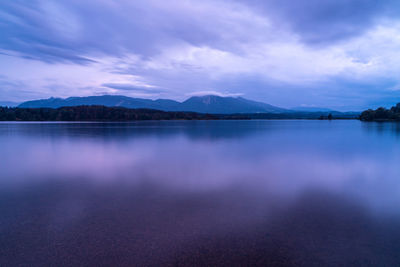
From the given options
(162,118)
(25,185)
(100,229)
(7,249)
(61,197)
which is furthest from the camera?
(162,118)

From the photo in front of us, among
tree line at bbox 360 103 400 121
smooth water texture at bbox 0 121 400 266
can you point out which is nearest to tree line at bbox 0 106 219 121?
tree line at bbox 360 103 400 121

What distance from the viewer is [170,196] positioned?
347 inches

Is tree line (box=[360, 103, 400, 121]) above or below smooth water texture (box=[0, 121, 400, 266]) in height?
above

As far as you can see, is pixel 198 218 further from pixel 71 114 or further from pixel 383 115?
pixel 71 114

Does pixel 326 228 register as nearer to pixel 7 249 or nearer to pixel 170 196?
pixel 170 196

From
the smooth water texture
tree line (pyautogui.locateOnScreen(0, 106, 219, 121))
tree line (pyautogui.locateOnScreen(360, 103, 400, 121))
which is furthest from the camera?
tree line (pyautogui.locateOnScreen(0, 106, 219, 121))

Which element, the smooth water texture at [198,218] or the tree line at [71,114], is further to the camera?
the tree line at [71,114]

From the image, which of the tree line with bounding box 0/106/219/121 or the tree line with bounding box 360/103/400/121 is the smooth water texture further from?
the tree line with bounding box 0/106/219/121

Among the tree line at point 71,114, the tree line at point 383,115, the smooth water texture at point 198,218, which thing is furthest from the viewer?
the tree line at point 71,114

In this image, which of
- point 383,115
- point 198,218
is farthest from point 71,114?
point 383,115

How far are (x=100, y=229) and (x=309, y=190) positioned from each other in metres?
8.53

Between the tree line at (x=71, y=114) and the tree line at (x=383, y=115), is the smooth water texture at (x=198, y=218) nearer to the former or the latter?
the tree line at (x=383, y=115)

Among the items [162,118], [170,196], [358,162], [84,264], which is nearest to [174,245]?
[84,264]

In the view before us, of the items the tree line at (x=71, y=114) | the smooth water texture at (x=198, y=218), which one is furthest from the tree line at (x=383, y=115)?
the tree line at (x=71, y=114)
